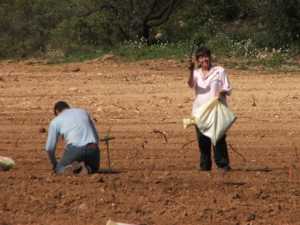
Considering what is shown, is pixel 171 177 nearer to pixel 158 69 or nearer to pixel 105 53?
pixel 158 69

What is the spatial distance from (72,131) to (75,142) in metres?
0.14

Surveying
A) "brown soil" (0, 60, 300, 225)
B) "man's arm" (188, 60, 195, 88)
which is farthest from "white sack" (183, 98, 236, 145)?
"brown soil" (0, 60, 300, 225)

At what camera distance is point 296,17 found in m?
25.1

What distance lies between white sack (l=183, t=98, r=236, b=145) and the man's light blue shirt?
1.17 m

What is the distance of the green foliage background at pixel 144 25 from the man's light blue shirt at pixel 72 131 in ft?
42.0

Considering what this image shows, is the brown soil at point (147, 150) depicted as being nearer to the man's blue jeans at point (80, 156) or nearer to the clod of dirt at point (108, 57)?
the man's blue jeans at point (80, 156)

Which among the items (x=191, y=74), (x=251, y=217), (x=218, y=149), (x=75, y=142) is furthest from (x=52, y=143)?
(x=251, y=217)

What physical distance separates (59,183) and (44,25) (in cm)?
1882

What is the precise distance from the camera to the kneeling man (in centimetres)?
1111

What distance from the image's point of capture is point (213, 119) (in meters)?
11.0

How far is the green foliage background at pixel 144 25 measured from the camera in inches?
989

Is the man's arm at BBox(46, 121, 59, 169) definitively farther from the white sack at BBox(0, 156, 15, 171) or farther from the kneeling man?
the white sack at BBox(0, 156, 15, 171)

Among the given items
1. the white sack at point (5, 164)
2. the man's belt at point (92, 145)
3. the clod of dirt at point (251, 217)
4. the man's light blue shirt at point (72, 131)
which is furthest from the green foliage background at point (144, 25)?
the clod of dirt at point (251, 217)

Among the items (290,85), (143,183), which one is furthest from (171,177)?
(290,85)
